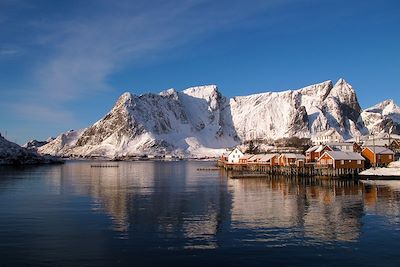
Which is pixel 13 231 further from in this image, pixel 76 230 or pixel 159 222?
pixel 159 222

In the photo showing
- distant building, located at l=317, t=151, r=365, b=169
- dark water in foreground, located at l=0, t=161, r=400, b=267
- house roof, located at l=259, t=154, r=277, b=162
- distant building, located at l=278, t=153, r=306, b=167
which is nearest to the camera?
dark water in foreground, located at l=0, t=161, r=400, b=267

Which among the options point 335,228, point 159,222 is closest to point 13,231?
point 159,222

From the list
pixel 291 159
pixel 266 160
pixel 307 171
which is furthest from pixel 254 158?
pixel 307 171

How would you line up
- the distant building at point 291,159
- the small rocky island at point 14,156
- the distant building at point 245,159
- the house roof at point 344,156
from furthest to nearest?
the small rocky island at point 14,156 → the distant building at point 245,159 → the distant building at point 291,159 → the house roof at point 344,156

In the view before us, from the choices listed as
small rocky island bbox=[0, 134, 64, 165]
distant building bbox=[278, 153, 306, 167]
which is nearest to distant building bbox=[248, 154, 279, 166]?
distant building bbox=[278, 153, 306, 167]

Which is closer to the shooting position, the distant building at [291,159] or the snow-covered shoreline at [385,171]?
the snow-covered shoreline at [385,171]

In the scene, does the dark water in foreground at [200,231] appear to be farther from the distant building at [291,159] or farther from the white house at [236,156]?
the white house at [236,156]

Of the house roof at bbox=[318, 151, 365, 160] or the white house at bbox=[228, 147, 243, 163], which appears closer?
the house roof at bbox=[318, 151, 365, 160]

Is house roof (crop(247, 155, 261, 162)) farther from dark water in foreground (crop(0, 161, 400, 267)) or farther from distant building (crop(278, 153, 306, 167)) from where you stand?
dark water in foreground (crop(0, 161, 400, 267))

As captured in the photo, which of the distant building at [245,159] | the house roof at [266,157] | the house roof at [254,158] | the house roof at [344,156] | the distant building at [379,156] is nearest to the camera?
the house roof at [344,156]

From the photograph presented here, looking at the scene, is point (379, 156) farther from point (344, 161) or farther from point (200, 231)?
point (200, 231)

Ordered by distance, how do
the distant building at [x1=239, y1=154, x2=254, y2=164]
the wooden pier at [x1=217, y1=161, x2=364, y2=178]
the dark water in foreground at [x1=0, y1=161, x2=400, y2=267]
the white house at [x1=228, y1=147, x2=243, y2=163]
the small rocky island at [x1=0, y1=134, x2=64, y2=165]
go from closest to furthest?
the dark water in foreground at [x1=0, y1=161, x2=400, y2=267] → the wooden pier at [x1=217, y1=161, x2=364, y2=178] → the distant building at [x1=239, y1=154, x2=254, y2=164] → the white house at [x1=228, y1=147, x2=243, y2=163] → the small rocky island at [x1=0, y1=134, x2=64, y2=165]

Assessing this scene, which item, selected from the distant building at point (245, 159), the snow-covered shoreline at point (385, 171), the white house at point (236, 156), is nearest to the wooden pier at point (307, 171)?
the snow-covered shoreline at point (385, 171)

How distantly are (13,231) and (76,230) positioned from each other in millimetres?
3079
